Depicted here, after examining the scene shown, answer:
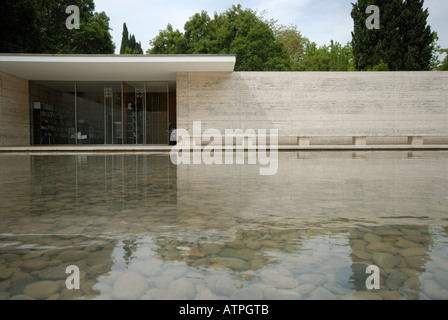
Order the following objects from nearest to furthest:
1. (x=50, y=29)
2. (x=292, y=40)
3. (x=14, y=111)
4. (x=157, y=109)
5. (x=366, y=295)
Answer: (x=366, y=295)
(x=14, y=111)
(x=157, y=109)
(x=50, y=29)
(x=292, y=40)

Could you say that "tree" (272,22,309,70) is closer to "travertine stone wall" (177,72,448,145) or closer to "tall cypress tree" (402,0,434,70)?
"tall cypress tree" (402,0,434,70)

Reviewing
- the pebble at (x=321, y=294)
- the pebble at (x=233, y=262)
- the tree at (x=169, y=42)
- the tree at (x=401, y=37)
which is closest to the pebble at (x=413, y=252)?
the pebble at (x=321, y=294)

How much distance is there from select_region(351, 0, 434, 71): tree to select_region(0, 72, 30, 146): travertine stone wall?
24.6 metres

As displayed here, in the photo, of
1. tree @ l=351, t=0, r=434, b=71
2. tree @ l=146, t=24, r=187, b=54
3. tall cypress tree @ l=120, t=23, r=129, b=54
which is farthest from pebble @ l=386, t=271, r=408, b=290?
tall cypress tree @ l=120, t=23, r=129, b=54

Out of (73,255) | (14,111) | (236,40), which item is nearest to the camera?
(73,255)

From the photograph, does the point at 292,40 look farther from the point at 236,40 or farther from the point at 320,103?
the point at 320,103

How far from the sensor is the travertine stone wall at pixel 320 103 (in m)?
18.9

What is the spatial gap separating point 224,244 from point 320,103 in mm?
17926

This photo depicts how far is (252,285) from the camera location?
1.77 m

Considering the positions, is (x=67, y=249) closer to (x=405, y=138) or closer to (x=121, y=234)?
(x=121, y=234)

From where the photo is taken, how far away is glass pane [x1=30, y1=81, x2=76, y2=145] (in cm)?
2077

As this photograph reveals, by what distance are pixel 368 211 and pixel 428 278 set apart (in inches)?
65.7

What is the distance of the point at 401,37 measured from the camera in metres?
28.9

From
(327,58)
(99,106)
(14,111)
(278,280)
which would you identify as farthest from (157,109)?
(327,58)
